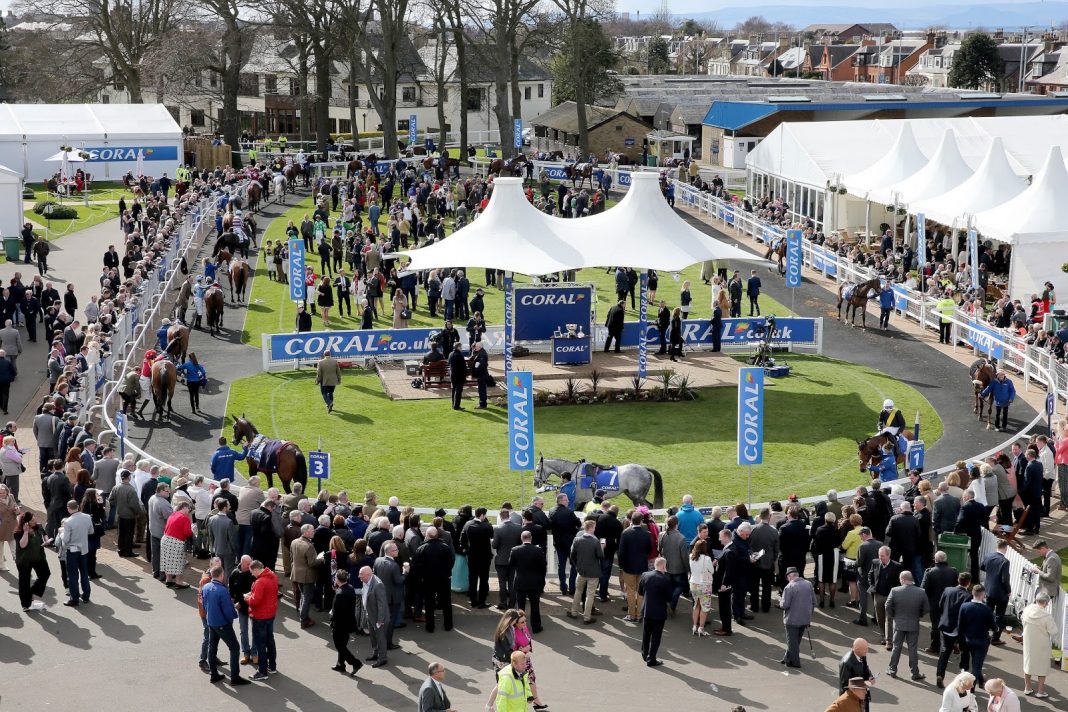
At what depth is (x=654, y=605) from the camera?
13.5 meters

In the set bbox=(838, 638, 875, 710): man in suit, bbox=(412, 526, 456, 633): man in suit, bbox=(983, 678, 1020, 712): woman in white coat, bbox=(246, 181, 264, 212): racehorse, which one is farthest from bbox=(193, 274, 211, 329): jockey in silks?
bbox=(983, 678, 1020, 712): woman in white coat

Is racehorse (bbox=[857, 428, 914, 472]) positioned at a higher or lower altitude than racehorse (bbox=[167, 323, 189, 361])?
lower

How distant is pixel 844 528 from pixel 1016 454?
14.6 ft

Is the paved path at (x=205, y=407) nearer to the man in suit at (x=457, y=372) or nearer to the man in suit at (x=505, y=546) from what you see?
the man in suit at (x=457, y=372)

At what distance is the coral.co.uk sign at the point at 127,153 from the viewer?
52.7 m

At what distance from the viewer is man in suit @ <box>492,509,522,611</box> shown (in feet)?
48.3

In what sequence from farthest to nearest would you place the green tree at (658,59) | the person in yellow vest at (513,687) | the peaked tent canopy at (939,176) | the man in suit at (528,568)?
the green tree at (658,59), the peaked tent canopy at (939,176), the man in suit at (528,568), the person in yellow vest at (513,687)

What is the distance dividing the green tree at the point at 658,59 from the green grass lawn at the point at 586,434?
106 m

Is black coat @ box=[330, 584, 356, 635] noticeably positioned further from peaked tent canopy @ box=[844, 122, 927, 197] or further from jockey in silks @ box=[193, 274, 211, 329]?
peaked tent canopy @ box=[844, 122, 927, 197]

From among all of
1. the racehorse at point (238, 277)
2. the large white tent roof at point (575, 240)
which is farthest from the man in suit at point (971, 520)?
the racehorse at point (238, 277)

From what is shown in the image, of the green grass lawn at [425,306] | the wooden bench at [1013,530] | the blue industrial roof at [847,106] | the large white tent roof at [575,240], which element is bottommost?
the wooden bench at [1013,530]

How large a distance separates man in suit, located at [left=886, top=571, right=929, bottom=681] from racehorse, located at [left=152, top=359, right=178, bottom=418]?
Answer: 14.0 metres

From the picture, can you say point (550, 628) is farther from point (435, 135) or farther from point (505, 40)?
point (435, 135)

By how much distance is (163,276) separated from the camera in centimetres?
3284
